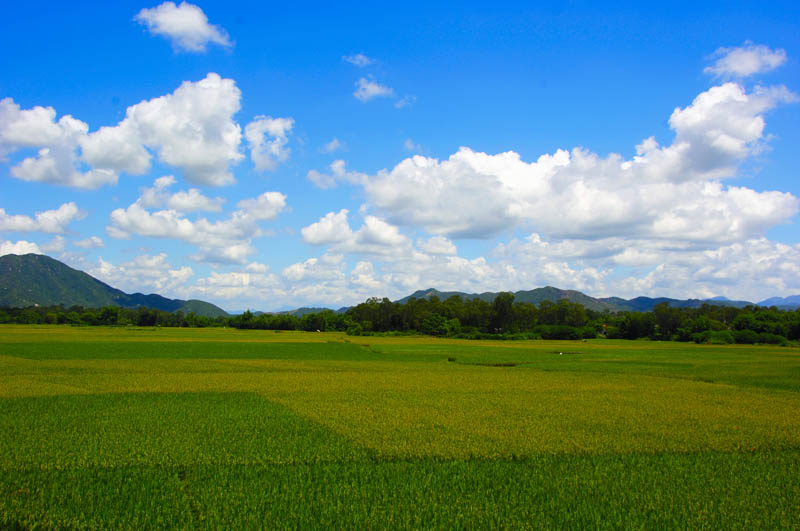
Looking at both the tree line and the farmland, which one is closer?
the farmland

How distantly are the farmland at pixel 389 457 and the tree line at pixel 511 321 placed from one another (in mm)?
101384

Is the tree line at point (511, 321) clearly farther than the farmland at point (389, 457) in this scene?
Yes

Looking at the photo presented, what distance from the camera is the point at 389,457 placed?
11.9 metres

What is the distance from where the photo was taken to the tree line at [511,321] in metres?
115

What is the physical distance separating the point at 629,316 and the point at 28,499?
5801 inches

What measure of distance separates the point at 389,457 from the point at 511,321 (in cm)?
13696

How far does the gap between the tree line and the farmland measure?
101 m

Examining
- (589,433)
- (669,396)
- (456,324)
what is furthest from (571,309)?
(589,433)

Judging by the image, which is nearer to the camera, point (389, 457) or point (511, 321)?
point (389, 457)

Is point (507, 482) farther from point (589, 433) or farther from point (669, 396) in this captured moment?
point (669, 396)

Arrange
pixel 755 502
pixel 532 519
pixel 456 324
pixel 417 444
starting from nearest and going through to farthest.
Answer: pixel 532 519 < pixel 755 502 < pixel 417 444 < pixel 456 324

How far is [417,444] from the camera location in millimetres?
13000

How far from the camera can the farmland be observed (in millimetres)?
→ 8305

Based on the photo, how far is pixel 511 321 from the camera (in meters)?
144
